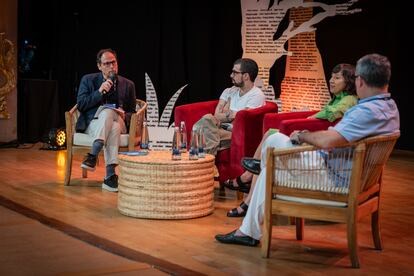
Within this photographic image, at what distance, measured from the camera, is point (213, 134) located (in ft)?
18.7

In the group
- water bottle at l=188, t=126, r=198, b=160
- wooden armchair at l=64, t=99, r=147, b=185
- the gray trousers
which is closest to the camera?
water bottle at l=188, t=126, r=198, b=160

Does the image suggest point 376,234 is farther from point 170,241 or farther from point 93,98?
point 93,98

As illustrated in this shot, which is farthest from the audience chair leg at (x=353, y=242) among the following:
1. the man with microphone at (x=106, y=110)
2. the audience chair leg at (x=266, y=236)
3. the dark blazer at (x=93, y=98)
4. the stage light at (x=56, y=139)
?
the stage light at (x=56, y=139)

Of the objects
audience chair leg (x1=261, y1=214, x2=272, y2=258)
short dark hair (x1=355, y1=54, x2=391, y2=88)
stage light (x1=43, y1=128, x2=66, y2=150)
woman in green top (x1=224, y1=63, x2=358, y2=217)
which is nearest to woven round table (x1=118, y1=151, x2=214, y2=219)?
woman in green top (x1=224, y1=63, x2=358, y2=217)

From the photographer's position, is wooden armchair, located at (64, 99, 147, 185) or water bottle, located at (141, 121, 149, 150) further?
wooden armchair, located at (64, 99, 147, 185)

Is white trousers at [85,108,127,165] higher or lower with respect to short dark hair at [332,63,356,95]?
lower

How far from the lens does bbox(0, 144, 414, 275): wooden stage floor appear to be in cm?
374

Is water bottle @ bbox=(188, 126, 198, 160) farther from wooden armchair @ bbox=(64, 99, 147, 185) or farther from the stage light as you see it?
the stage light

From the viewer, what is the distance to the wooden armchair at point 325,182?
12.4ft

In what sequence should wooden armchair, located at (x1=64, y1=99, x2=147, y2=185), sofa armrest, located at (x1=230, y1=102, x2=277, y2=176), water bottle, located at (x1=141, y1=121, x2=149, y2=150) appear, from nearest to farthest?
water bottle, located at (x1=141, y1=121, x2=149, y2=150) < sofa armrest, located at (x1=230, y1=102, x2=277, y2=176) < wooden armchair, located at (x1=64, y1=99, x2=147, y2=185)

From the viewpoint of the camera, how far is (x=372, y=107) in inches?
147

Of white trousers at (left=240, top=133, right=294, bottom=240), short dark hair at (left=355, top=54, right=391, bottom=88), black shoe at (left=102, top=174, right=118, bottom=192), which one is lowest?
black shoe at (left=102, top=174, right=118, bottom=192)

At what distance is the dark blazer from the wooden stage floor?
568 millimetres

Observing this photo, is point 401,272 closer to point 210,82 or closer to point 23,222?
point 23,222
